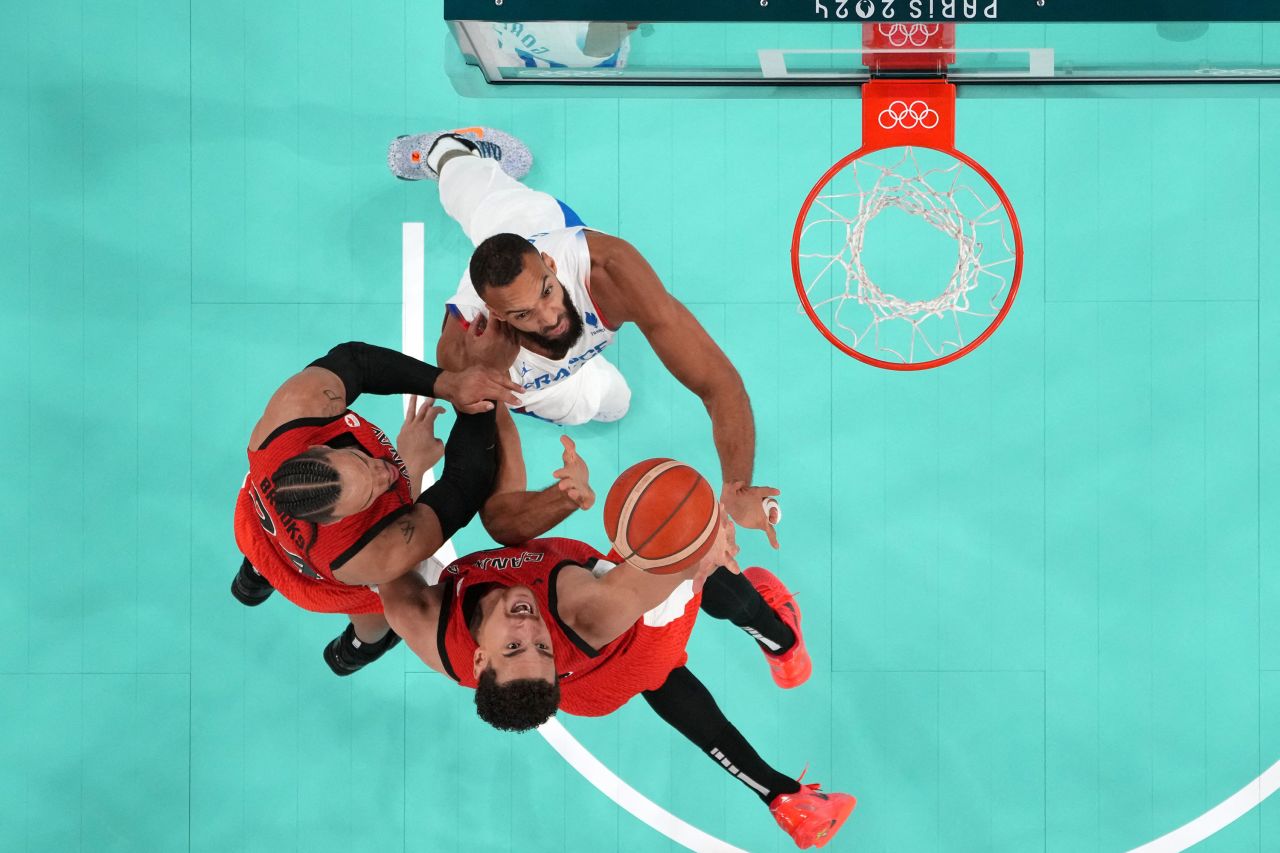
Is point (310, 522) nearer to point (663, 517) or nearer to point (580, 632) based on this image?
point (580, 632)

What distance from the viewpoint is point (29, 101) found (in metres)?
5.10

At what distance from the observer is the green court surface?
15.8 feet

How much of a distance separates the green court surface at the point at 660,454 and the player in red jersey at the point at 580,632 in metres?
0.76

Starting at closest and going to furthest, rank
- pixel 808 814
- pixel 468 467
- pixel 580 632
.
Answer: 1. pixel 580 632
2. pixel 468 467
3. pixel 808 814

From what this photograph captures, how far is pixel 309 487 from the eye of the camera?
10.0 ft

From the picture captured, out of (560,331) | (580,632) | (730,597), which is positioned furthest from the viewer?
(730,597)

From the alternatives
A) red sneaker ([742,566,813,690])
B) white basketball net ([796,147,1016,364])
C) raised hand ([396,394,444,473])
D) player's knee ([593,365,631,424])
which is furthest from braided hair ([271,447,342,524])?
white basketball net ([796,147,1016,364])

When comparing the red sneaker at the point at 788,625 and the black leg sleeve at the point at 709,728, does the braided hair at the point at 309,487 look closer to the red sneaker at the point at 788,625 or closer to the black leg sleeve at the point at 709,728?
the black leg sleeve at the point at 709,728

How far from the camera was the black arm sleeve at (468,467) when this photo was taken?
12.2ft

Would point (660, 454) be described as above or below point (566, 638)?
above

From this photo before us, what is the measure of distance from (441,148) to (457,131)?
17 cm

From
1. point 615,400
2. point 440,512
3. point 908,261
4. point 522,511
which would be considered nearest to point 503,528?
point 522,511

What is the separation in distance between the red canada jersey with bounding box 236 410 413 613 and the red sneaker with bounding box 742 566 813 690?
5.43ft

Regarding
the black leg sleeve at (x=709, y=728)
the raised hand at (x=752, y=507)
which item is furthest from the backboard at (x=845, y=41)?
the black leg sleeve at (x=709, y=728)
